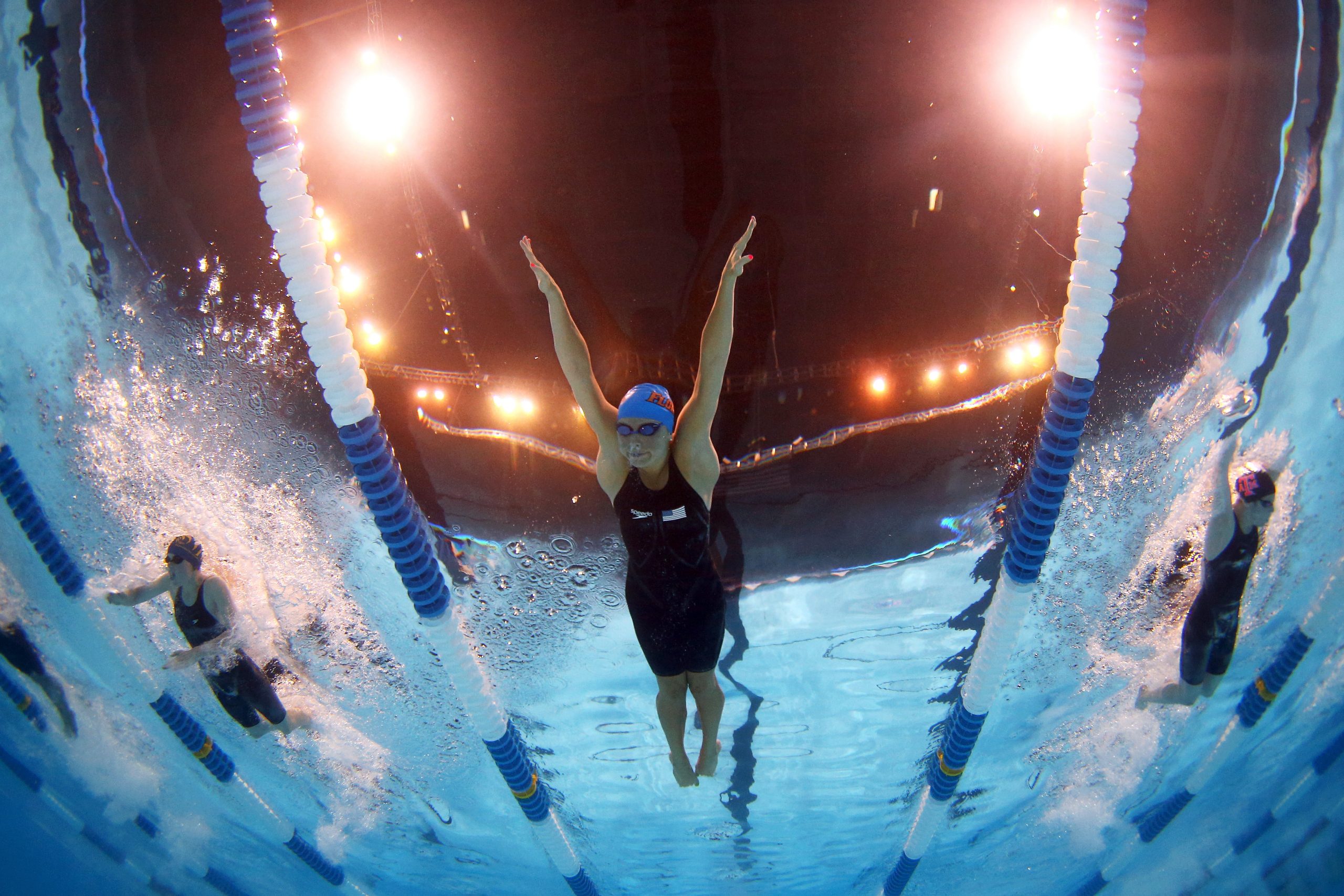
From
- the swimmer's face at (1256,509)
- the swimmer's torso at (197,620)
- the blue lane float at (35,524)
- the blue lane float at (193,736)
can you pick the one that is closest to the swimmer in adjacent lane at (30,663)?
the blue lane float at (193,736)

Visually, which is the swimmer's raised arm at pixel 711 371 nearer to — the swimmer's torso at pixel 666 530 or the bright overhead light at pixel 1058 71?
the swimmer's torso at pixel 666 530

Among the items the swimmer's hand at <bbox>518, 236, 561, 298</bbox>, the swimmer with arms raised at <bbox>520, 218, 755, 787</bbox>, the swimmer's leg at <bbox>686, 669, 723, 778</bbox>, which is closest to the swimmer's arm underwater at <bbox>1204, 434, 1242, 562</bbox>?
the swimmer with arms raised at <bbox>520, 218, 755, 787</bbox>

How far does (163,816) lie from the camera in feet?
21.5

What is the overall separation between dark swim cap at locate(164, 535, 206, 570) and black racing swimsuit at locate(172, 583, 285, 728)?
0.19 meters

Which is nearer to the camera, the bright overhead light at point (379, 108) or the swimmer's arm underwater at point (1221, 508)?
the bright overhead light at point (379, 108)

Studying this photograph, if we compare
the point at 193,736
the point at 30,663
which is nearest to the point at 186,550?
the point at 193,736

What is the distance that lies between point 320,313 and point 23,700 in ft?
18.6

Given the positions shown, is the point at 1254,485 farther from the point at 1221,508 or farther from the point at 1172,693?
the point at 1172,693

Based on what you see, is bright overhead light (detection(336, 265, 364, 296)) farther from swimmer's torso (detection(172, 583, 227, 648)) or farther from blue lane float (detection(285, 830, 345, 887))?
blue lane float (detection(285, 830, 345, 887))

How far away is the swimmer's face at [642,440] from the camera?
216 cm

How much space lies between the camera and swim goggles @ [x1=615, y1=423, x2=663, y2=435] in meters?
2.16

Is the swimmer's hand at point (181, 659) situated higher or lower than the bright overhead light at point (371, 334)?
higher

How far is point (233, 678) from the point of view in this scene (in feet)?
13.1

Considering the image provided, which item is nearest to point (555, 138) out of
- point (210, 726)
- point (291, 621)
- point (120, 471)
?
point (120, 471)
